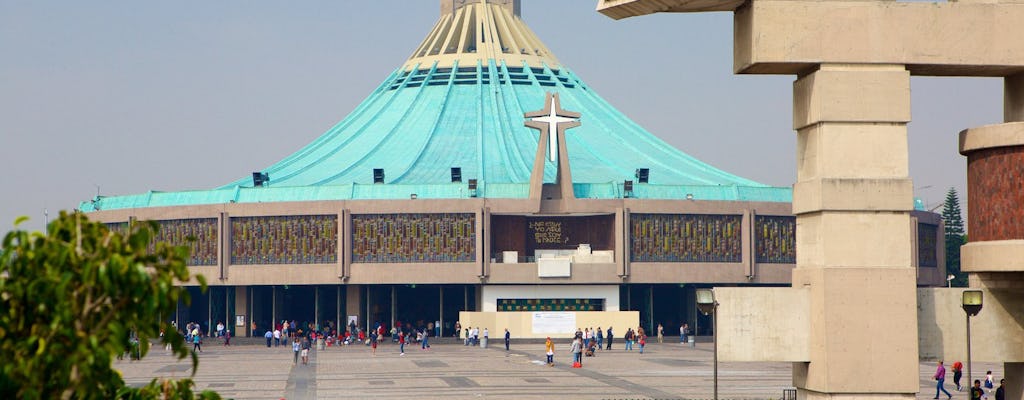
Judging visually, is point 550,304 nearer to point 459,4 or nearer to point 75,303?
point 459,4

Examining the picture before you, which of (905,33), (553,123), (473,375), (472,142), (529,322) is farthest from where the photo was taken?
A: (472,142)

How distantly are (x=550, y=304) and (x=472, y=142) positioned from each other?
17.0 m

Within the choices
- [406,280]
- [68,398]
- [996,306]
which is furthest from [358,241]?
[68,398]

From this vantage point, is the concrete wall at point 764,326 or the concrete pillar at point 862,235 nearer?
the concrete pillar at point 862,235

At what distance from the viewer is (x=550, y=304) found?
300 feet

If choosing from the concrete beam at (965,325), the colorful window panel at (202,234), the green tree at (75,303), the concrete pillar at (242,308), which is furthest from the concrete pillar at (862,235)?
the concrete pillar at (242,308)

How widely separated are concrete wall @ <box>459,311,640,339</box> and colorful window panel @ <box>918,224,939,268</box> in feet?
75.8

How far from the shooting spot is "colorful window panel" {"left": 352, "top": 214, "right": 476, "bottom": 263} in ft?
300

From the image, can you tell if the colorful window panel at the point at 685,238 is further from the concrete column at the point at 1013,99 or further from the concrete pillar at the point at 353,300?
the concrete column at the point at 1013,99

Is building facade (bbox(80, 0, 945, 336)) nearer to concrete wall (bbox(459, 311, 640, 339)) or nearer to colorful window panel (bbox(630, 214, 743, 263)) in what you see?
colorful window panel (bbox(630, 214, 743, 263))

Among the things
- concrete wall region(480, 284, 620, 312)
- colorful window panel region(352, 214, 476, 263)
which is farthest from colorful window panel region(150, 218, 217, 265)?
concrete wall region(480, 284, 620, 312)

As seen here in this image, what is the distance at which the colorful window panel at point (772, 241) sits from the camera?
94375 mm

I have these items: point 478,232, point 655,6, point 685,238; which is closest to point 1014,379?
point 655,6

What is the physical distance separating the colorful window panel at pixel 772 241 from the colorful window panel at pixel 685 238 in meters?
1.29
